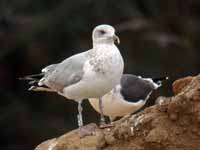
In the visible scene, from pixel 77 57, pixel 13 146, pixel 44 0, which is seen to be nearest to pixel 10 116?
pixel 13 146

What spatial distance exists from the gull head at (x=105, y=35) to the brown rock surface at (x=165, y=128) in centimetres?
66

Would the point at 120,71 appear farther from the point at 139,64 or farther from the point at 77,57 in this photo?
the point at 139,64

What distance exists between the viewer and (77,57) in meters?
7.38

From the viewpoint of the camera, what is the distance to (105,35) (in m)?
7.29

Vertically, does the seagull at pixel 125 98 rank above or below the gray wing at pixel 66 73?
above

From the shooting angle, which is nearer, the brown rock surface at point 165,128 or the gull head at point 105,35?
the brown rock surface at point 165,128

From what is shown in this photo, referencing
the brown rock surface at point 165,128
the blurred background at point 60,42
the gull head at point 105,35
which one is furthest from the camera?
the blurred background at point 60,42

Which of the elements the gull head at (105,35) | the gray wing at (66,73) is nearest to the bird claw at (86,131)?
the gray wing at (66,73)

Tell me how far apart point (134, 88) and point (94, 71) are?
236 centimetres

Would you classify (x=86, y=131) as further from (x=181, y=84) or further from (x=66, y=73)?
(x=181, y=84)

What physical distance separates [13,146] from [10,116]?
2.02 feet

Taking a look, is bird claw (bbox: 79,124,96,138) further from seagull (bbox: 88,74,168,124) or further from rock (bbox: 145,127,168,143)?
seagull (bbox: 88,74,168,124)

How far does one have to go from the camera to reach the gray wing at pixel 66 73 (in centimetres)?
727

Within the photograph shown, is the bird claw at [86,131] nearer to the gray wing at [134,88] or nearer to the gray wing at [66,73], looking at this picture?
the gray wing at [66,73]
